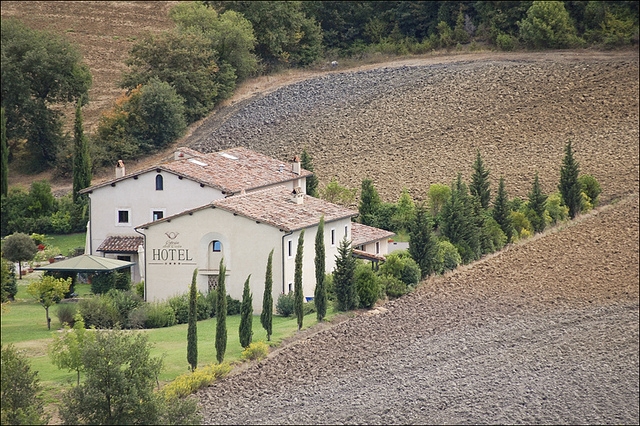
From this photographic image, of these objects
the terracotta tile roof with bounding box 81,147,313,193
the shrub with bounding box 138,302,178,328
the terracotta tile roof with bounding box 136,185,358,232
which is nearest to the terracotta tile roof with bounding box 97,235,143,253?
the terracotta tile roof with bounding box 136,185,358,232

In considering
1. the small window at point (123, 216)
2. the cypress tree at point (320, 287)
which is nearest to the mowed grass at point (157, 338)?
the cypress tree at point (320, 287)

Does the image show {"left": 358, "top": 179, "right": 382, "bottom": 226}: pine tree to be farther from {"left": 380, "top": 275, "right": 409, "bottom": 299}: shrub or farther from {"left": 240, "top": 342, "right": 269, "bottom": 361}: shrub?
{"left": 240, "top": 342, "right": 269, "bottom": 361}: shrub

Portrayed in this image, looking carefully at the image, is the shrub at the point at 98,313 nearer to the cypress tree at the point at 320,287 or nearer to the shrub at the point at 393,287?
the cypress tree at the point at 320,287

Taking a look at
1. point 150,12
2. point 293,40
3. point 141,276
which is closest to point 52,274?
point 141,276

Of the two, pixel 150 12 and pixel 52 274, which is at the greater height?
pixel 150 12

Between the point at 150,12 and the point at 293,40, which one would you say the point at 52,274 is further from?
the point at 150,12

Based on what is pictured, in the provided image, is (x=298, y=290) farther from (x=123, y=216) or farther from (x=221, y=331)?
(x=123, y=216)
